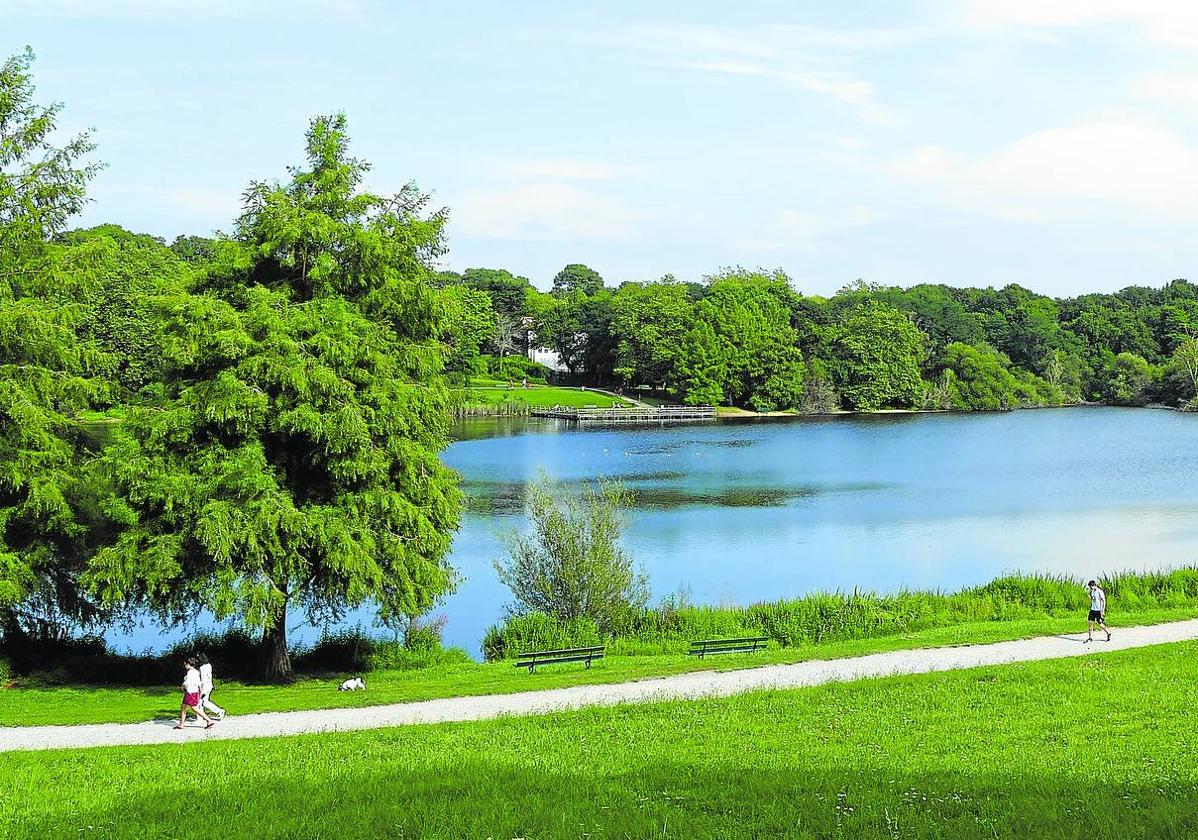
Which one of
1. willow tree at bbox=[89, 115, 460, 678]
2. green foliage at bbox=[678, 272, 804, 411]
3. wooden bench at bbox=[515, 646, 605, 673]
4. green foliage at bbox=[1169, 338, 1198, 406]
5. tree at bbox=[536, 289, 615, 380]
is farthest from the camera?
tree at bbox=[536, 289, 615, 380]

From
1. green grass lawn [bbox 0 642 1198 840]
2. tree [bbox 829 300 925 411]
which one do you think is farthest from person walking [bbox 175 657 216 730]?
tree [bbox 829 300 925 411]

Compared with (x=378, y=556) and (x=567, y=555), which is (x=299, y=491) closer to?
(x=378, y=556)

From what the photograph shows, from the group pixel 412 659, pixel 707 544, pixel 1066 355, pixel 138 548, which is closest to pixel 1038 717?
pixel 412 659

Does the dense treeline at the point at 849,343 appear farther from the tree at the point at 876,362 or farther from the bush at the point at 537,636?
the bush at the point at 537,636

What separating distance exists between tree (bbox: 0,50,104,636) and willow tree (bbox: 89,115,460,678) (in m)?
1.63

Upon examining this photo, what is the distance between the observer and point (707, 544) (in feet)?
128

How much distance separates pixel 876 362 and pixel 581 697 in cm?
10043

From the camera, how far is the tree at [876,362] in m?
112

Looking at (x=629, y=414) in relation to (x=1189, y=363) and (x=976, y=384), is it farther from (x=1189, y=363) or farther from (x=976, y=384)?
(x=1189, y=363)

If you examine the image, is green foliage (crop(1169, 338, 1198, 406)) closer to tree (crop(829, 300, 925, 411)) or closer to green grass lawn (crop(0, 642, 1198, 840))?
tree (crop(829, 300, 925, 411))

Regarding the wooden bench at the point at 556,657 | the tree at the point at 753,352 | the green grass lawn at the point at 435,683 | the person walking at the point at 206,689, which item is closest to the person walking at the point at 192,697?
the person walking at the point at 206,689

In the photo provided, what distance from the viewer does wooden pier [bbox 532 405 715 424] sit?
320ft

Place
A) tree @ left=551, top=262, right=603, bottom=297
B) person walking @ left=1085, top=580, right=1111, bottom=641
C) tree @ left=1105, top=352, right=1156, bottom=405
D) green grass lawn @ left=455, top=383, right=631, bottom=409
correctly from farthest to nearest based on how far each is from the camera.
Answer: tree @ left=551, top=262, right=603, bottom=297, tree @ left=1105, top=352, right=1156, bottom=405, green grass lawn @ left=455, top=383, right=631, bottom=409, person walking @ left=1085, top=580, right=1111, bottom=641

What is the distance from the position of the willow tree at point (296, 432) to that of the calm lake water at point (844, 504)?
689 centimetres
